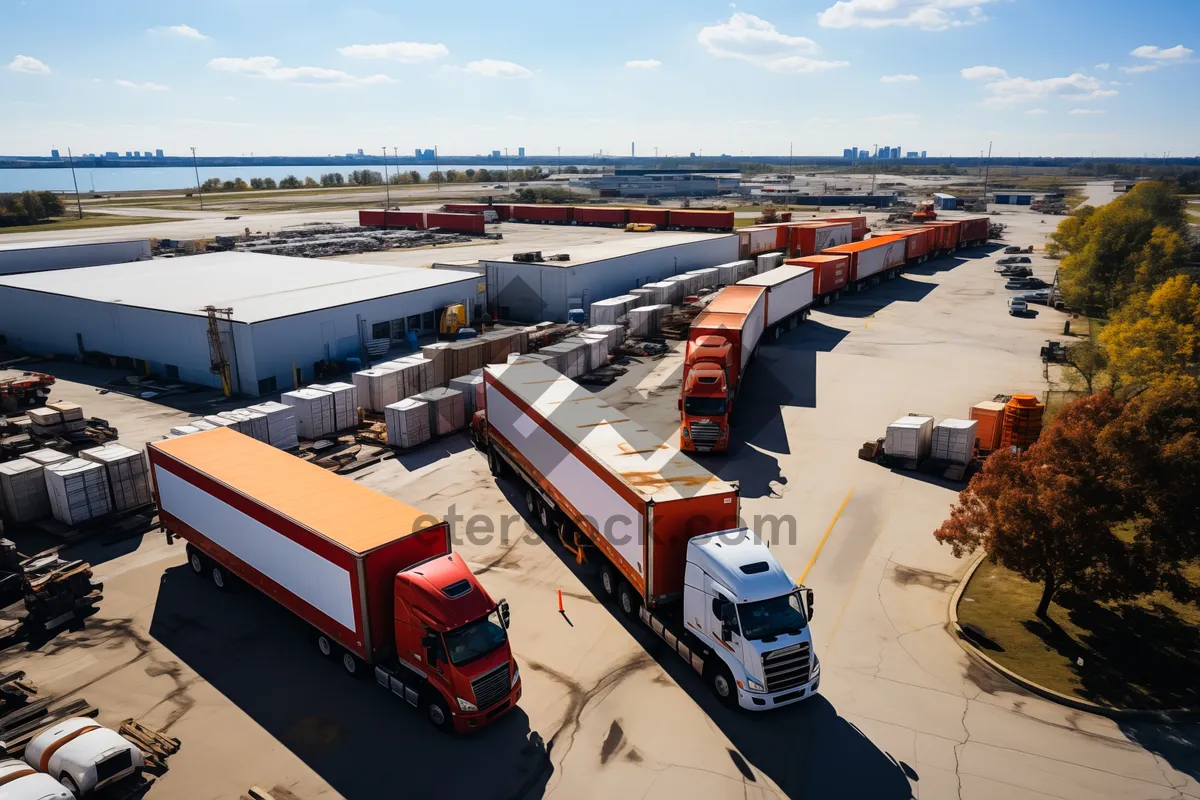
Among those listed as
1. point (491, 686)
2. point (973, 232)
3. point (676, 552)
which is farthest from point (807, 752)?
point (973, 232)

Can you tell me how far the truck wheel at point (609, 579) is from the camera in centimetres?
1864

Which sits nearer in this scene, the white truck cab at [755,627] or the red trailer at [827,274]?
the white truck cab at [755,627]

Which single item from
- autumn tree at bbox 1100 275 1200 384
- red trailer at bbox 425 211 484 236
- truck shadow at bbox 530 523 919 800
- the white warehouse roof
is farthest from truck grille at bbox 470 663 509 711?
red trailer at bbox 425 211 484 236

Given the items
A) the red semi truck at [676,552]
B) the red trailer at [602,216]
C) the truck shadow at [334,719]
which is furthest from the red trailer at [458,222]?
the truck shadow at [334,719]

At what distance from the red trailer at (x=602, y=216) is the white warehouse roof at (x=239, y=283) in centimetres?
5137

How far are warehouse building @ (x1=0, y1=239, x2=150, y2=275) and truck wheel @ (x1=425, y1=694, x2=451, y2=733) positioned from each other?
192ft

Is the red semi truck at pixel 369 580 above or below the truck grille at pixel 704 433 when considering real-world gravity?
above

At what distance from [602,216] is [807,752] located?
94.1 meters

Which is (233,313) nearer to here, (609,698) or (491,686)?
(491,686)

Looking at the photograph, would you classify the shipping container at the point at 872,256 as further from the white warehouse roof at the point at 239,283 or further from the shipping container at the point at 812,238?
the white warehouse roof at the point at 239,283

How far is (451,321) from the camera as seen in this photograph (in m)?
45.3

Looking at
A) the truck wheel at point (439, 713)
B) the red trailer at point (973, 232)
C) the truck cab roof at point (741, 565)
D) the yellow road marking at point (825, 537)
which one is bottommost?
the yellow road marking at point (825, 537)

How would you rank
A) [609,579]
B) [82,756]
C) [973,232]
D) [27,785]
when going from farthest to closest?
[973,232] → [609,579] → [82,756] → [27,785]

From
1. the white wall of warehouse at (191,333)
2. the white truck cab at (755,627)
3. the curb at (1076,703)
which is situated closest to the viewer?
the white truck cab at (755,627)
